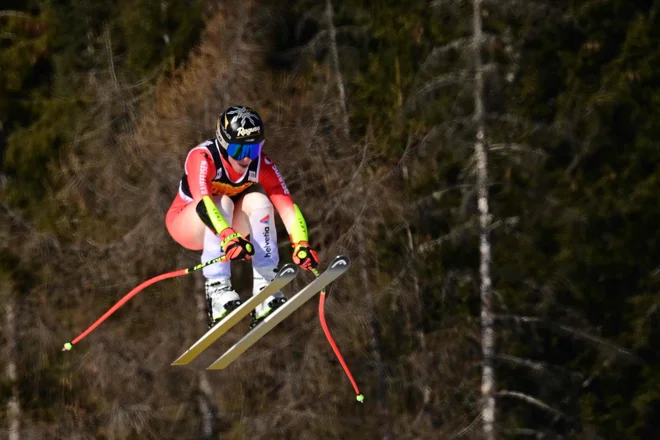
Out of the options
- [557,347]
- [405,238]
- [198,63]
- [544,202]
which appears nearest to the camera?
[198,63]

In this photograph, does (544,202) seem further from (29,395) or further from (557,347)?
(29,395)

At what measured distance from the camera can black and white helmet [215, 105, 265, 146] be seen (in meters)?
10.8

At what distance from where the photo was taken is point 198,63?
63.2 feet

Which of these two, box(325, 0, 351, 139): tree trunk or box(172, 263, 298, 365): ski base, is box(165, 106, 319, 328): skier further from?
box(325, 0, 351, 139): tree trunk

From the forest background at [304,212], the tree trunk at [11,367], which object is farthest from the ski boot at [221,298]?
the tree trunk at [11,367]

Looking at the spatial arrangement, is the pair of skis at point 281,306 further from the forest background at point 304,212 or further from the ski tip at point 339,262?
the forest background at point 304,212

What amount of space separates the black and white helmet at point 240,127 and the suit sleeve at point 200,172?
194 millimetres

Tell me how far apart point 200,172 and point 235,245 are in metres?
0.59

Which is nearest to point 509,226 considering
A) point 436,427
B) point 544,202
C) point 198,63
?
point 544,202

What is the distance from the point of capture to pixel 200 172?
10.9 m

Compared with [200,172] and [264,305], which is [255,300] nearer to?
[264,305]

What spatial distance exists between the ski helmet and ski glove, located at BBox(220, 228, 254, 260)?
0.57m

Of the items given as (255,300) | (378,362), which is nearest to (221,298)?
(255,300)

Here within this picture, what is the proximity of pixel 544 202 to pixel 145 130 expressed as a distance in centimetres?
736
